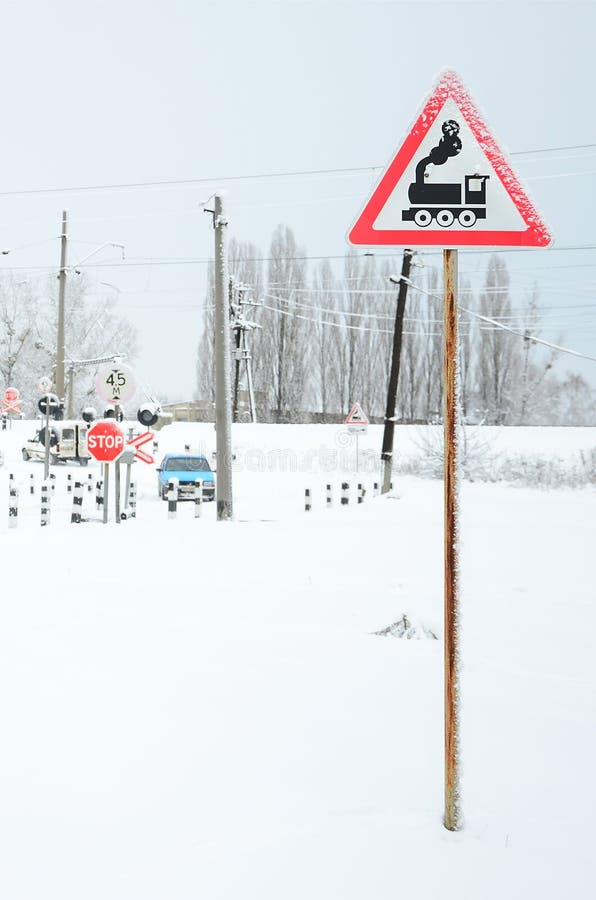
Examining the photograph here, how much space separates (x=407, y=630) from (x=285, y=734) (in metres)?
2.53

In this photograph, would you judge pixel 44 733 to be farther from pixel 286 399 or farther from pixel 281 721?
pixel 286 399

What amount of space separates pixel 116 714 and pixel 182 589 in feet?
13.6

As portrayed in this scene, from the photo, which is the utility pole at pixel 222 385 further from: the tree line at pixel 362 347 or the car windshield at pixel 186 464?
the tree line at pixel 362 347

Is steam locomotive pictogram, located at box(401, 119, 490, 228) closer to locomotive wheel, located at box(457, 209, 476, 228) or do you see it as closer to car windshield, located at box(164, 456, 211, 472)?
locomotive wheel, located at box(457, 209, 476, 228)

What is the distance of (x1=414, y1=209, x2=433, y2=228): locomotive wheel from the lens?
3.41 meters

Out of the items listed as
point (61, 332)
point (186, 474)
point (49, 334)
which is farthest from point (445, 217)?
point (49, 334)

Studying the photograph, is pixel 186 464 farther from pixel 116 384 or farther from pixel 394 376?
pixel 116 384

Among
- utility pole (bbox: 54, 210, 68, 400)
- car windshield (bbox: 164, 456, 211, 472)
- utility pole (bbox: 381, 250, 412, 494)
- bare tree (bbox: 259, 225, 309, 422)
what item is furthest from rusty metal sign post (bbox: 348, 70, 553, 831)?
bare tree (bbox: 259, 225, 309, 422)

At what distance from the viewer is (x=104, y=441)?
624 inches

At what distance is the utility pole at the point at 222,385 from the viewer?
1811cm

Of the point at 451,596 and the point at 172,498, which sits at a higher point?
the point at 451,596

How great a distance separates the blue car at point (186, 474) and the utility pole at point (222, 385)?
658 centimetres

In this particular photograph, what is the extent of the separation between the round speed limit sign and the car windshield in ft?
30.5

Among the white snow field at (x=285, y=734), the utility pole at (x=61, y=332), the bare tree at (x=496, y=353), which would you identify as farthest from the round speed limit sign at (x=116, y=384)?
the bare tree at (x=496, y=353)
